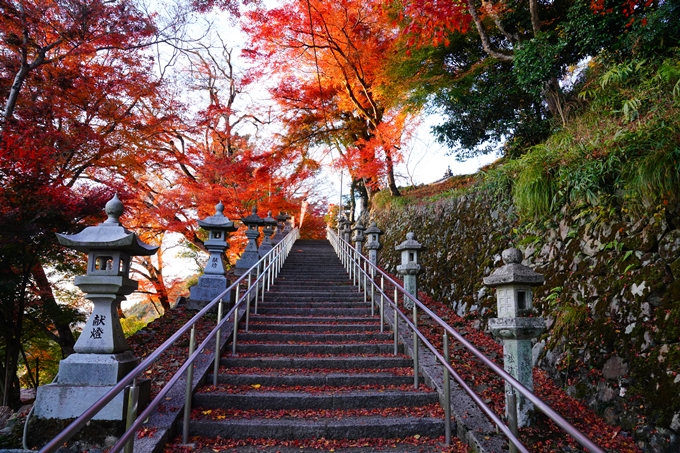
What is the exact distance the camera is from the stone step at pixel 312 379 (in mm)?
4719

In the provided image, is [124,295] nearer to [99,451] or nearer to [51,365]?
[99,451]

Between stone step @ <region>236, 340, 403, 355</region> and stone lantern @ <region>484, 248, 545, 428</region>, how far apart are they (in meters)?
2.09

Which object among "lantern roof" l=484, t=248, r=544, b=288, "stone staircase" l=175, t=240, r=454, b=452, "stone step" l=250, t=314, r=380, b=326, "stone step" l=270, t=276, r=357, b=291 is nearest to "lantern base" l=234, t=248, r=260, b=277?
"stone step" l=270, t=276, r=357, b=291

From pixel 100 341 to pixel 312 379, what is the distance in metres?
2.43

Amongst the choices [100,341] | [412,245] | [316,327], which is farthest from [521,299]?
[100,341]

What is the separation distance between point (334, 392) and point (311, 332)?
2086 millimetres

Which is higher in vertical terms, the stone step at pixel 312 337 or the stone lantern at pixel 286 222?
the stone lantern at pixel 286 222

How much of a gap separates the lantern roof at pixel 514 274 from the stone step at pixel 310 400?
1540 millimetres

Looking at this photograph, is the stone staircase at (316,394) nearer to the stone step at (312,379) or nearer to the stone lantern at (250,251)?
the stone step at (312,379)

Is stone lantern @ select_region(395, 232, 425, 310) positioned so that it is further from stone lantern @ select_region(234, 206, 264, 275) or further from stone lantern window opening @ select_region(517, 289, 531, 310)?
stone lantern @ select_region(234, 206, 264, 275)

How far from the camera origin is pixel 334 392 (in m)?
4.48

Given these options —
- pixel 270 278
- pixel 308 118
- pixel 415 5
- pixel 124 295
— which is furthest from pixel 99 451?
pixel 308 118

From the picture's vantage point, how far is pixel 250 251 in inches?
501

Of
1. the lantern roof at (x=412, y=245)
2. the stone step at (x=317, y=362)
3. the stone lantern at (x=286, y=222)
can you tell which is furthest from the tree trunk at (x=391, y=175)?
the stone step at (x=317, y=362)
